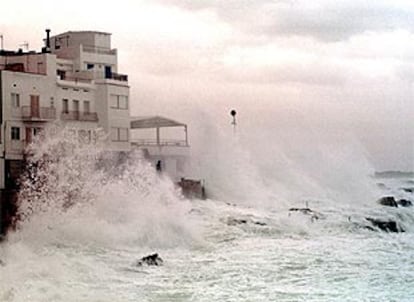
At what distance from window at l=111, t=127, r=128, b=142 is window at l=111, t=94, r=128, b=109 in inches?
13.8

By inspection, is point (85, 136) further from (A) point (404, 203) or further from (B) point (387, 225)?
(A) point (404, 203)

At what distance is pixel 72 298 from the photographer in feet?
18.7

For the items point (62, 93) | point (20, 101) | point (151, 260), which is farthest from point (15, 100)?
point (151, 260)

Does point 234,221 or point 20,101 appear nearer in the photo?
point 234,221

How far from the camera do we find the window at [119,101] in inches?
497

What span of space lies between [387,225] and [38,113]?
186 inches

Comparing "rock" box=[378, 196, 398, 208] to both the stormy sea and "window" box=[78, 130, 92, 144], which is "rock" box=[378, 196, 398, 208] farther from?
"window" box=[78, 130, 92, 144]

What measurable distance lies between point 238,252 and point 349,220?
3.21 metres

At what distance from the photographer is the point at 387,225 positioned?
1082cm

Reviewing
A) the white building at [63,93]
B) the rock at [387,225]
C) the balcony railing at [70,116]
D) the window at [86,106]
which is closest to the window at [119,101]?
the white building at [63,93]

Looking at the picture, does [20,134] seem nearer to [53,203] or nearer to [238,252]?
[53,203]

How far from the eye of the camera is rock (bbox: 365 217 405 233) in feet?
34.9

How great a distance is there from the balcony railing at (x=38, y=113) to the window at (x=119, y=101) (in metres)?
1.35

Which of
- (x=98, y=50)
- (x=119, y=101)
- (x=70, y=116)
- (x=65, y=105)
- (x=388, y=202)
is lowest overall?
(x=388, y=202)
